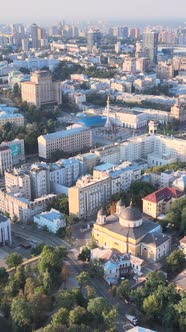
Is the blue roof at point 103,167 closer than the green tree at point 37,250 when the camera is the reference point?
No

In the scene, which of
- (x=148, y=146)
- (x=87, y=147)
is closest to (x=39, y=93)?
(x=87, y=147)

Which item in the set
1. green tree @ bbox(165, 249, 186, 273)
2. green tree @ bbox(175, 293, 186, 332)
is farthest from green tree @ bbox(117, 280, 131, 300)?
green tree @ bbox(165, 249, 186, 273)

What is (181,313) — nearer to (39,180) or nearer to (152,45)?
(39,180)

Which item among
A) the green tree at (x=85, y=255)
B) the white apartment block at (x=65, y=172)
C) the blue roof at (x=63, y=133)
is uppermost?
the blue roof at (x=63, y=133)

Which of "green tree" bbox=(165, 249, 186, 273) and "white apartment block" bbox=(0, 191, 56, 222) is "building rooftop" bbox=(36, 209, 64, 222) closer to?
→ "white apartment block" bbox=(0, 191, 56, 222)

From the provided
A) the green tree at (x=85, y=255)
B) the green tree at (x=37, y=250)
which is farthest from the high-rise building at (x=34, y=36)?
the green tree at (x=85, y=255)

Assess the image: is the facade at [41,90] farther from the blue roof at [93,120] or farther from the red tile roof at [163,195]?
the red tile roof at [163,195]
